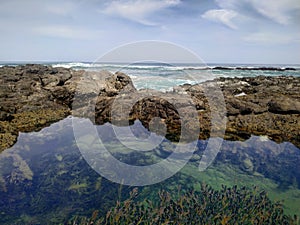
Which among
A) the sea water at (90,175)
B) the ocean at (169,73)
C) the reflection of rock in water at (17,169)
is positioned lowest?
the sea water at (90,175)

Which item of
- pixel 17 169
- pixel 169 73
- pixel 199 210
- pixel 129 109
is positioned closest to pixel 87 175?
pixel 17 169

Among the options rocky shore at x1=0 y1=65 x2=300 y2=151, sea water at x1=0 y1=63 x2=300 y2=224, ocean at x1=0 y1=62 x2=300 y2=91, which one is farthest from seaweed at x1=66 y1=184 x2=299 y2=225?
ocean at x1=0 y1=62 x2=300 y2=91

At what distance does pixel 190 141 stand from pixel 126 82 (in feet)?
29.9

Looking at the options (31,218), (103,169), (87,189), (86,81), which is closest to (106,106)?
(86,81)

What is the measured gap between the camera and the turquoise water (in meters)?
4.55

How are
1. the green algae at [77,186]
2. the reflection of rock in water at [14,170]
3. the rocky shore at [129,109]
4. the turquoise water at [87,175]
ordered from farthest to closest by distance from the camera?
the rocky shore at [129,109]
the reflection of rock in water at [14,170]
the green algae at [77,186]
the turquoise water at [87,175]

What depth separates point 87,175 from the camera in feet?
19.1

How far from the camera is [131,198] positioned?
4.89 m

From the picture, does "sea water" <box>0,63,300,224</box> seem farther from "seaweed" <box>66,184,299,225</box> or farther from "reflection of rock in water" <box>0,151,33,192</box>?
"seaweed" <box>66,184,299,225</box>

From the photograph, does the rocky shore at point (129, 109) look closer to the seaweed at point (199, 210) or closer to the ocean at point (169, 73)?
the ocean at point (169, 73)

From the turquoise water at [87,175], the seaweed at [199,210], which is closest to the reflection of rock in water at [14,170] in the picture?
the turquoise water at [87,175]

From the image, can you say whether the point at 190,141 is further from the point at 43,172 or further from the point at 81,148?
the point at 43,172

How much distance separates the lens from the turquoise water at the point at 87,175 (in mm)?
4555

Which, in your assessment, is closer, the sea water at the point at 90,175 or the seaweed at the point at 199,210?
the seaweed at the point at 199,210
